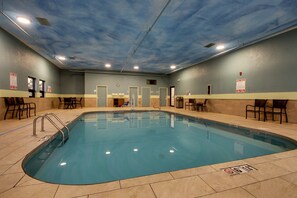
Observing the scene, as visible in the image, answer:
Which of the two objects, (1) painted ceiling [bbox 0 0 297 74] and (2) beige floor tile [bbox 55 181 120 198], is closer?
(2) beige floor tile [bbox 55 181 120 198]

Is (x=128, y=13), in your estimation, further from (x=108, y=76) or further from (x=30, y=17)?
(x=108, y=76)

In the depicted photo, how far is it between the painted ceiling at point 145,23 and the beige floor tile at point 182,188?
3.58 metres

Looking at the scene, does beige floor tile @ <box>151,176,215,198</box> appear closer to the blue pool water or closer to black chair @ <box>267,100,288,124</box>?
the blue pool water

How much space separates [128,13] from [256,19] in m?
3.53

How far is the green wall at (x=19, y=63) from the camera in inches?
199

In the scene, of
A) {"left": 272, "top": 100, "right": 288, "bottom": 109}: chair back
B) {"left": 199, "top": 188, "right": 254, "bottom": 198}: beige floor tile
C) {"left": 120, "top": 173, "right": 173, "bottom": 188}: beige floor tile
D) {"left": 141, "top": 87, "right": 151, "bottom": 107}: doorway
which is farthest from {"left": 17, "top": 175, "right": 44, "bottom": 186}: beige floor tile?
{"left": 141, "top": 87, "right": 151, "bottom": 107}: doorway

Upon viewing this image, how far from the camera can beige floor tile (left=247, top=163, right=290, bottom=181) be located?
66.6 inches

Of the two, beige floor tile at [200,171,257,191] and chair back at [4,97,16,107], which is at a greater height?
Result: chair back at [4,97,16,107]

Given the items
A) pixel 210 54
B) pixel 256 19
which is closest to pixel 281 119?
pixel 256 19

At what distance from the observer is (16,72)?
19.0 ft

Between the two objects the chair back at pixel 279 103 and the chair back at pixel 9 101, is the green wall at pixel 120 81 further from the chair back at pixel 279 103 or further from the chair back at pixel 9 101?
the chair back at pixel 279 103

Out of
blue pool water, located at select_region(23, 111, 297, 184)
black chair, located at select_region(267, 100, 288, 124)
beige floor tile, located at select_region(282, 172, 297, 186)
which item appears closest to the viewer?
beige floor tile, located at select_region(282, 172, 297, 186)

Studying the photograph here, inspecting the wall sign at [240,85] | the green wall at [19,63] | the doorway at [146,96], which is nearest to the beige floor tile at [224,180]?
the wall sign at [240,85]

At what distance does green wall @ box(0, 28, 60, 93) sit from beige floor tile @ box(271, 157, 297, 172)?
728 centimetres
